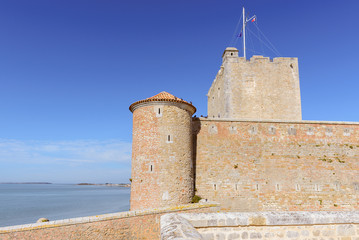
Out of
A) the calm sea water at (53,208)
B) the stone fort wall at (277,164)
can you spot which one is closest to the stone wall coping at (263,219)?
the stone fort wall at (277,164)

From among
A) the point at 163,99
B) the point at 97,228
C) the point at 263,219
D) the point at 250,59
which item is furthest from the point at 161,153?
the point at 250,59

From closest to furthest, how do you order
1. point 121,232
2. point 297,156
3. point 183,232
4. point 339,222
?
1. point 183,232
2. point 339,222
3. point 121,232
4. point 297,156

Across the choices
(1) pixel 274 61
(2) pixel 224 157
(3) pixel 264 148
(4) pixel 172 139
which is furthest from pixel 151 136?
(1) pixel 274 61

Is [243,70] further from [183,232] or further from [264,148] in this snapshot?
[183,232]

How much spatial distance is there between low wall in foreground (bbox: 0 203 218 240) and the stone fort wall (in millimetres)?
4477

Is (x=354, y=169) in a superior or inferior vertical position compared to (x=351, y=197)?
superior

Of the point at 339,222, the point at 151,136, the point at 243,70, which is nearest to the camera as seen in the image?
the point at 339,222

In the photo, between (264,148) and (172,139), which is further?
(264,148)

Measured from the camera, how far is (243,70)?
19.5m

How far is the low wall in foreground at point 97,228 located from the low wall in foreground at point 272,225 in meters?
6.57

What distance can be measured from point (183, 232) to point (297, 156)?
46.6ft

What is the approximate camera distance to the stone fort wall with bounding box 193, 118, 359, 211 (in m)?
15.0

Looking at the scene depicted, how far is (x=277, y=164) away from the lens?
15.6 meters

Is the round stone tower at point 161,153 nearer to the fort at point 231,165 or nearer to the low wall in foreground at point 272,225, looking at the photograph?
the fort at point 231,165
